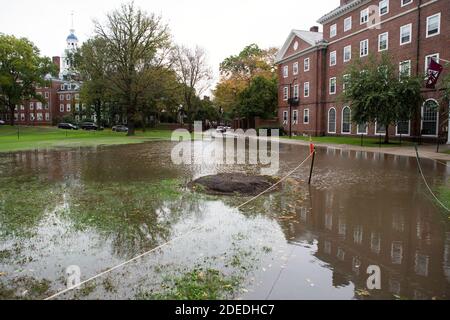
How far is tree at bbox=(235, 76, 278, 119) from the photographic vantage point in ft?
195

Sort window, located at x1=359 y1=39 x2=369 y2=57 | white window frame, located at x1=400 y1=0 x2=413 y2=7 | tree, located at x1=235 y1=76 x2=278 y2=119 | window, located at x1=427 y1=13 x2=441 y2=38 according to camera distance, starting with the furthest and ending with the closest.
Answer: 1. tree, located at x1=235 y1=76 x2=278 y2=119
2. window, located at x1=359 y1=39 x2=369 y2=57
3. white window frame, located at x1=400 y1=0 x2=413 y2=7
4. window, located at x1=427 y1=13 x2=441 y2=38

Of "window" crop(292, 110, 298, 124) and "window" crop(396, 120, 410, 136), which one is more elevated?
"window" crop(292, 110, 298, 124)

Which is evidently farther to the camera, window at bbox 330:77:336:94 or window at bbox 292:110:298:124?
window at bbox 292:110:298:124

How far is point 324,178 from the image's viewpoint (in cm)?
1304

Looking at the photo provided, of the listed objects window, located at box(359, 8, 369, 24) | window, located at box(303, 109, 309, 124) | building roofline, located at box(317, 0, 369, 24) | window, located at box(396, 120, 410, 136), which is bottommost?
window, located at box(396, 120, 410, 136)

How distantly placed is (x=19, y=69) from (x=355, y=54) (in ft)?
182

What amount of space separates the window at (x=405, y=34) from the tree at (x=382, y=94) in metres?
5.23

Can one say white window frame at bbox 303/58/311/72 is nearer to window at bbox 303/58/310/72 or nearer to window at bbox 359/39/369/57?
window at bbox 303/58/310/72

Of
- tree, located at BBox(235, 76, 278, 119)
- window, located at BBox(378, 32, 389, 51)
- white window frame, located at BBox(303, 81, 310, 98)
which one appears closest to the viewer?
window, located at BBox(378, 32, 389, 51)

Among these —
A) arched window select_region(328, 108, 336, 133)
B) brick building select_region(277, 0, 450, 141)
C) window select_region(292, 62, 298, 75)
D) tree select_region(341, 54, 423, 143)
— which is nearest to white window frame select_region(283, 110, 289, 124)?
brick building select_region(277, 0, 450, 141)

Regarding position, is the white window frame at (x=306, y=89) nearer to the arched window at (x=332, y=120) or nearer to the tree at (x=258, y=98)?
the arched window at (x=332, y=120)

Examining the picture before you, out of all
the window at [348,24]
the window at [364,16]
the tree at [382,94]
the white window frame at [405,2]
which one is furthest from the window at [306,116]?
the tree at [382,94]

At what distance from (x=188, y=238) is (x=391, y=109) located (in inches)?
945
